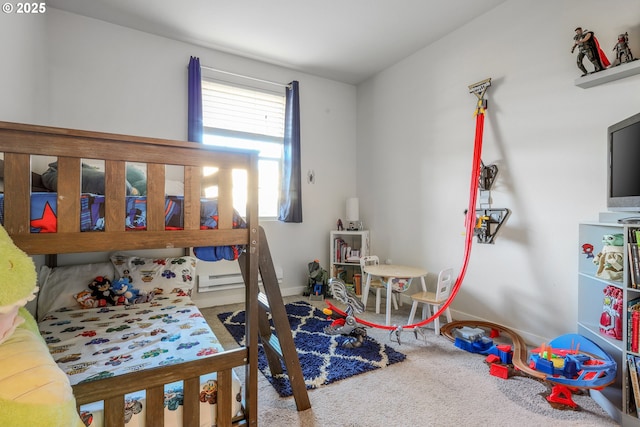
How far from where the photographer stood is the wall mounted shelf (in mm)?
1729

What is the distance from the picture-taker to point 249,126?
338 cm

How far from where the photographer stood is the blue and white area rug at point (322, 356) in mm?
1802

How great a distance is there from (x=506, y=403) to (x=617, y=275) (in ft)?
2.81

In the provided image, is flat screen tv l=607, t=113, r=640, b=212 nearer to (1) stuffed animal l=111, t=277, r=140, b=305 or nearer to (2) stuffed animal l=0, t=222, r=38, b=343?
(2) stuffed animal l=0, t=222, r=38, b=343

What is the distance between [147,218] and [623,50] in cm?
265

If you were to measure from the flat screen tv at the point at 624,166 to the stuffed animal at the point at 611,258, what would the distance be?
0.18 meters

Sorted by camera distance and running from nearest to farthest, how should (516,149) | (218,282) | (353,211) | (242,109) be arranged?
(516,149) < (218,282) < (242,109) < (353,211)

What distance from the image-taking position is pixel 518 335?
2.28 metres

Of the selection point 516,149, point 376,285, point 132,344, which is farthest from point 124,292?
point 516,149

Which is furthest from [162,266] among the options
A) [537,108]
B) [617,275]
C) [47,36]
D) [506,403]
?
[537,108]

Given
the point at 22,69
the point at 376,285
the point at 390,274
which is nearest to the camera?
the point at 22,69

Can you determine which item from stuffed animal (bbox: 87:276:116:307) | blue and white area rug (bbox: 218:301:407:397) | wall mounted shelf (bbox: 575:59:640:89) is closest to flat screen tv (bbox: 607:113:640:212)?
wall mounted shelf (bbox: 575:59:640:89)

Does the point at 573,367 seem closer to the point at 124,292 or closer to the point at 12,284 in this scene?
the point at 12,284

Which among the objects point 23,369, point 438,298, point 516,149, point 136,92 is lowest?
point 438,298
